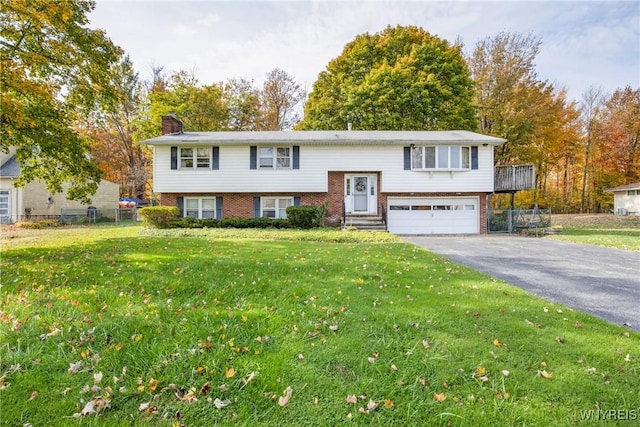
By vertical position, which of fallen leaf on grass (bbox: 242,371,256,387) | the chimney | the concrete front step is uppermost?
the chimney

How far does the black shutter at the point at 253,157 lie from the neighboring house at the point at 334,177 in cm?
5

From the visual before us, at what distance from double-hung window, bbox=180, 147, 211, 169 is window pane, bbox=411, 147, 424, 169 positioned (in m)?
11.0

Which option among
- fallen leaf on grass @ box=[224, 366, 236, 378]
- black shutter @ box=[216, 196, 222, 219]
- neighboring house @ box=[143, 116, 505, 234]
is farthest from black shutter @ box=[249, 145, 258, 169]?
fallen leaf on grass @ box=[224, 366, 236, 378]

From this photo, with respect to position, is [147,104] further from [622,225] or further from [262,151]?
[622,225]

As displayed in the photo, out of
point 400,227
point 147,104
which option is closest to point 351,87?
point 400,227

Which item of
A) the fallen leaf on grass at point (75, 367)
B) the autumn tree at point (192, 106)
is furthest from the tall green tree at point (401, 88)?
the fallen leaf on grass at point (75, 367)

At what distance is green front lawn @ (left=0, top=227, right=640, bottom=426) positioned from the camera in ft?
8.12

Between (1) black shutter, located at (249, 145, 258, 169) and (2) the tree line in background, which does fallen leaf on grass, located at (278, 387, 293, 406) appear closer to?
(2) the tree line in background

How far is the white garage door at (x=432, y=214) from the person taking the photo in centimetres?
1741

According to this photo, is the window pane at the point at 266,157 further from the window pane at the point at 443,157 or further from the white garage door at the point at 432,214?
the window pane at the point at 443,157

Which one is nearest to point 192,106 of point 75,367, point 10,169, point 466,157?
point 10,169

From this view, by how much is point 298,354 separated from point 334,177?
48.4 ft

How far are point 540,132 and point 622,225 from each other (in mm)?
8285

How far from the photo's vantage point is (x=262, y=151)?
685 inches
